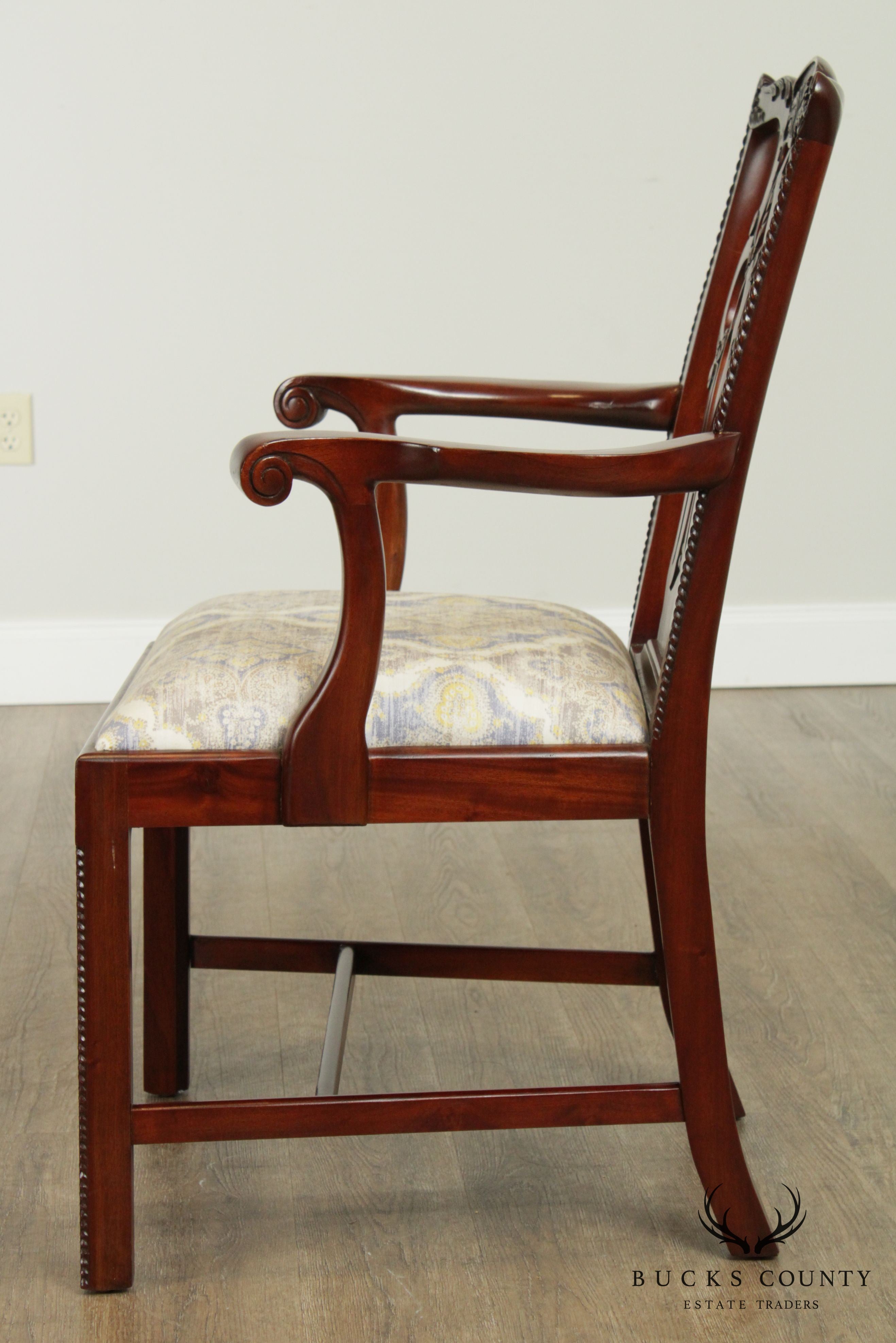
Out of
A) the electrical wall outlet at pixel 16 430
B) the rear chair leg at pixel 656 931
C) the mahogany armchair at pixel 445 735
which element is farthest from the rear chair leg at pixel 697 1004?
the electrical wall outlet at pixel 16 430

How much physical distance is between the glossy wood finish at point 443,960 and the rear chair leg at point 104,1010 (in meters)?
0.28

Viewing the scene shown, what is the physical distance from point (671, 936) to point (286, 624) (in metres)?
0.37

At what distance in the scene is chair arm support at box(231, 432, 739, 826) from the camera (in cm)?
84

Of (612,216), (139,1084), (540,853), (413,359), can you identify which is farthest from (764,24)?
(139,1084)

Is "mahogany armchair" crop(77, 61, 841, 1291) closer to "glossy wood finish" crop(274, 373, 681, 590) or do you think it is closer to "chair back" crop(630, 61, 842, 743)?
"chair back" crop(630, 61, 842, 743)

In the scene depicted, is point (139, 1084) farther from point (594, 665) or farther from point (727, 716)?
point (727, 716)

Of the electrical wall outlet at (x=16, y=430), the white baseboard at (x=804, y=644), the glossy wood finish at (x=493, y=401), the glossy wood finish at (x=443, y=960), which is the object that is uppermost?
the glossy wood finish at (x=493, y=401)

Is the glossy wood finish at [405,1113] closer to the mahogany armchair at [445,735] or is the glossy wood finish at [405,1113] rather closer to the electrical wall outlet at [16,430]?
the mahogany armchair at [445,735]

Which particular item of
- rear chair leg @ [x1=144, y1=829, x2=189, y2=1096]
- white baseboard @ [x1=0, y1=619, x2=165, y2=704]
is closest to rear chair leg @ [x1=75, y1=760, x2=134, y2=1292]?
rear chair leg @ [x1=144, y1=829, x2=189, y2=1096]

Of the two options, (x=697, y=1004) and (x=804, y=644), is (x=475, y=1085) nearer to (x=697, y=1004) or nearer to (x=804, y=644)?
(x=697, y=1004)

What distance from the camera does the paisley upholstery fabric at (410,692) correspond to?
0.91 meters

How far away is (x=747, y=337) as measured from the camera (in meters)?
0.88

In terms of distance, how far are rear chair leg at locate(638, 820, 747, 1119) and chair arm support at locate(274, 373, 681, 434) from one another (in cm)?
35

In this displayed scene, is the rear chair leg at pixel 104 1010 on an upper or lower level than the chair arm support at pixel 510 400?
lower
